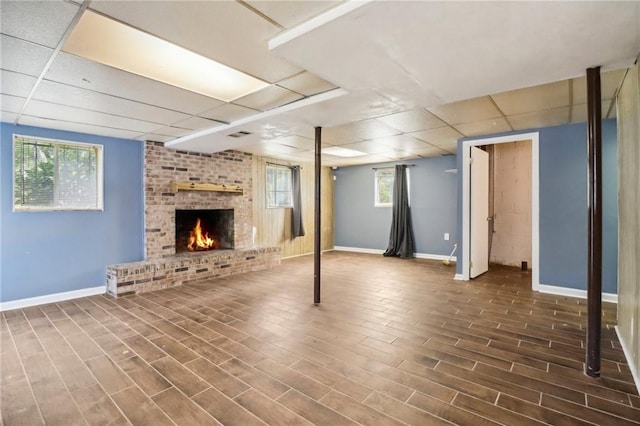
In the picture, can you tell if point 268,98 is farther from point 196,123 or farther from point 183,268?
point 183,268

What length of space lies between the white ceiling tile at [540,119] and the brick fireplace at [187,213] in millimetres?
4577

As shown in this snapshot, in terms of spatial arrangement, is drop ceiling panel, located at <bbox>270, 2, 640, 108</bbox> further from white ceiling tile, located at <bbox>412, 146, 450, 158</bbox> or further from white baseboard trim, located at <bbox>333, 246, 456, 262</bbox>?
white baseboard trim, located at <bbox>333, 246, 456, 262</bbox>

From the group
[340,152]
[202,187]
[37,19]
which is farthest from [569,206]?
[37,19]

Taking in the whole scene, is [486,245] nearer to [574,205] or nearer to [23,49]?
[574,205]

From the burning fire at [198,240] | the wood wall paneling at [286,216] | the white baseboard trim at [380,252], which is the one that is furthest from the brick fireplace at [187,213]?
the white baseboard trim at [380,252]

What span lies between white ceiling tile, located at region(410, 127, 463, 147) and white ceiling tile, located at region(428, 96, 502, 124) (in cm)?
45

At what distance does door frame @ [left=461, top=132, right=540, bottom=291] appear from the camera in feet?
14.5

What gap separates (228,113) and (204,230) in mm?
3245

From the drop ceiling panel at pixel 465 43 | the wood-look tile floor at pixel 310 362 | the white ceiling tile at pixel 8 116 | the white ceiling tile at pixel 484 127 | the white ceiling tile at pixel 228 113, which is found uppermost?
the white ceiling tile at pixel 484 127

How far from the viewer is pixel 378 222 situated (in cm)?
786

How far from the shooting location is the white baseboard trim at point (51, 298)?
12.2 feet

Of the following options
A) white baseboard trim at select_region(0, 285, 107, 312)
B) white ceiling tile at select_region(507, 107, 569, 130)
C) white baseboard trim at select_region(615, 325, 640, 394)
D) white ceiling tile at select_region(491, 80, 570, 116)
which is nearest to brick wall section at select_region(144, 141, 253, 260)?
white baseboard trim at select_region(0, 285, 107, 312)

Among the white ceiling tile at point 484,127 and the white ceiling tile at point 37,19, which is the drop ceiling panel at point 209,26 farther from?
the white ceiling tile at point 484,127

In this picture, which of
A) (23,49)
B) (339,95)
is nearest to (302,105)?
(339,95)
